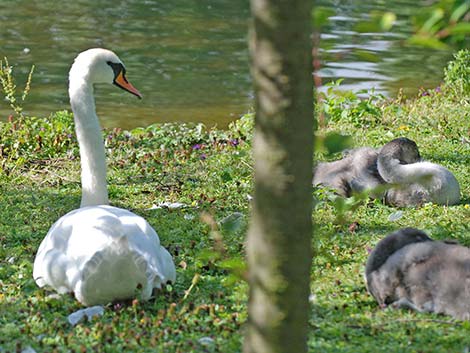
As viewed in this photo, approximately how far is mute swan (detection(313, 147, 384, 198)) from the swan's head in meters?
1.77

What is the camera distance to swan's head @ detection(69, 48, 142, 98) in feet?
21.3

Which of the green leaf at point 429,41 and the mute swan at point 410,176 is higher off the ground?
the green leaf at point 429,41

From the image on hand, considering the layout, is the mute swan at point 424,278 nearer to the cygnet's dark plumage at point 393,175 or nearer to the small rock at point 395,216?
the small rock at point 395,216

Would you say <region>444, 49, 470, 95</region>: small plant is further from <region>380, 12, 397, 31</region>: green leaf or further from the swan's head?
<region>380, 12, 397, 31</region>: green leaf

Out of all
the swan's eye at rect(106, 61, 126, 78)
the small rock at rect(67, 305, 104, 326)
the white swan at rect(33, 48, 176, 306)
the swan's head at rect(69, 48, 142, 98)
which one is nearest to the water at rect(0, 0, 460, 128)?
the swan's eye at rect(106, 61, 126, 78)

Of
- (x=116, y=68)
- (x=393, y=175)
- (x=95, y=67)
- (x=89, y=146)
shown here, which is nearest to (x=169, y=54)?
(x=116, y=68)

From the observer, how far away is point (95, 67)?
21.5ft

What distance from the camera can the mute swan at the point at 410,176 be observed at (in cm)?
666

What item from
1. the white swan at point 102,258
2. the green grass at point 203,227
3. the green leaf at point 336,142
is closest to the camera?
the green leaf at point 336,142

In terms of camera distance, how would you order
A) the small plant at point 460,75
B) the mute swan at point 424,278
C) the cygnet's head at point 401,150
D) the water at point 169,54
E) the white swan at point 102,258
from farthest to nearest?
the water at point 169,54
the small plant at point 460,75
the cygnet's head at point 401,150
the white swan at point 102,258
the mute swan at point 424,278

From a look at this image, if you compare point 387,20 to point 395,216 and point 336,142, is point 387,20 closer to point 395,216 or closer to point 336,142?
point 336,142

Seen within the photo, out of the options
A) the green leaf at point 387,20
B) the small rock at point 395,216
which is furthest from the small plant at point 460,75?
the green leaf at point 387,20

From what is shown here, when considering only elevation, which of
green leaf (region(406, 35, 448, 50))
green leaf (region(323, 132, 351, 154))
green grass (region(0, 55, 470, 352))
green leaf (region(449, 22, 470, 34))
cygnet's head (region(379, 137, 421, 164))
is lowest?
green grass (region(0, 55, 470, 352))

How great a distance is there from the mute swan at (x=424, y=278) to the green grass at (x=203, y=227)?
83 millimetres
